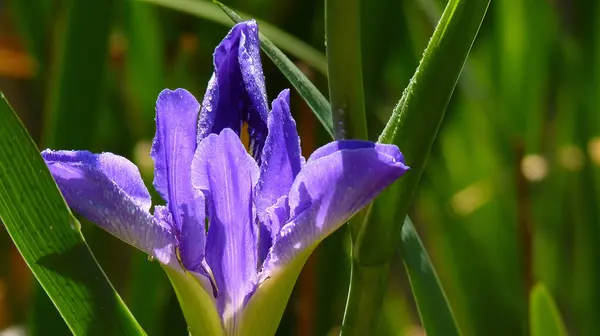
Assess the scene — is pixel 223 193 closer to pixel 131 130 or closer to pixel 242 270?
pixel 242 270

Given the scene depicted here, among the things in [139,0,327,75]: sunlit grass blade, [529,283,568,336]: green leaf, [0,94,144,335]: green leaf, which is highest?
[139,0,327,75]: sunlit grass blade

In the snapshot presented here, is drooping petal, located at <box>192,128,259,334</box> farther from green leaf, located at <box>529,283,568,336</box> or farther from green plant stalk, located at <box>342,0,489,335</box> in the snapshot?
green leaf, located at <box>529,283,568,336</box>

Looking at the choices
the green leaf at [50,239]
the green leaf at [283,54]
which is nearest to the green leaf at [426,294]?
the green leaf at [283,54]

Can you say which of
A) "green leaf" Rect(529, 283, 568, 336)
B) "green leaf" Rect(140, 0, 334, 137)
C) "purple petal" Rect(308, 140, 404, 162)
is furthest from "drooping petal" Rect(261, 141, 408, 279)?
"green leaf" Rect(529, 283, 568, 336)

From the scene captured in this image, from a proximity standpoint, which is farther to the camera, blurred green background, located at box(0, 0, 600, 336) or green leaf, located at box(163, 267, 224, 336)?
blurred green background, located at box(0, 0, 600, 336)

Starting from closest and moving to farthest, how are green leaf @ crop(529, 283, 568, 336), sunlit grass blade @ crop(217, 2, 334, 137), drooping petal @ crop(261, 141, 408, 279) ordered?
drooping petal @ crop(261, 141, 408, 279) < sunlit grass blade @ crop(217, 2, 334, 137) < green leaf @ crop(529, 283, 568, 336)

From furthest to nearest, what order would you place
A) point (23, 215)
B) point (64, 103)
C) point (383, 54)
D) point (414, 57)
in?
point (414, 57) → point (383, 54) → point (64, 103) → point (23, 215)

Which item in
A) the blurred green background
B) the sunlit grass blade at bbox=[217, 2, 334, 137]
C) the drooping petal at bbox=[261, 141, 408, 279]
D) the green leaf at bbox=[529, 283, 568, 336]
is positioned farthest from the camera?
the blurred green background

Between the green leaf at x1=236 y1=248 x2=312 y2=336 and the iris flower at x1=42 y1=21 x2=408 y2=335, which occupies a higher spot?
the iris flower at x1=42 y1=21 x2=408 y2=335

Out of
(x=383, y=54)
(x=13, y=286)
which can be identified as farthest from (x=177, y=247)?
(x=13, y=286)
